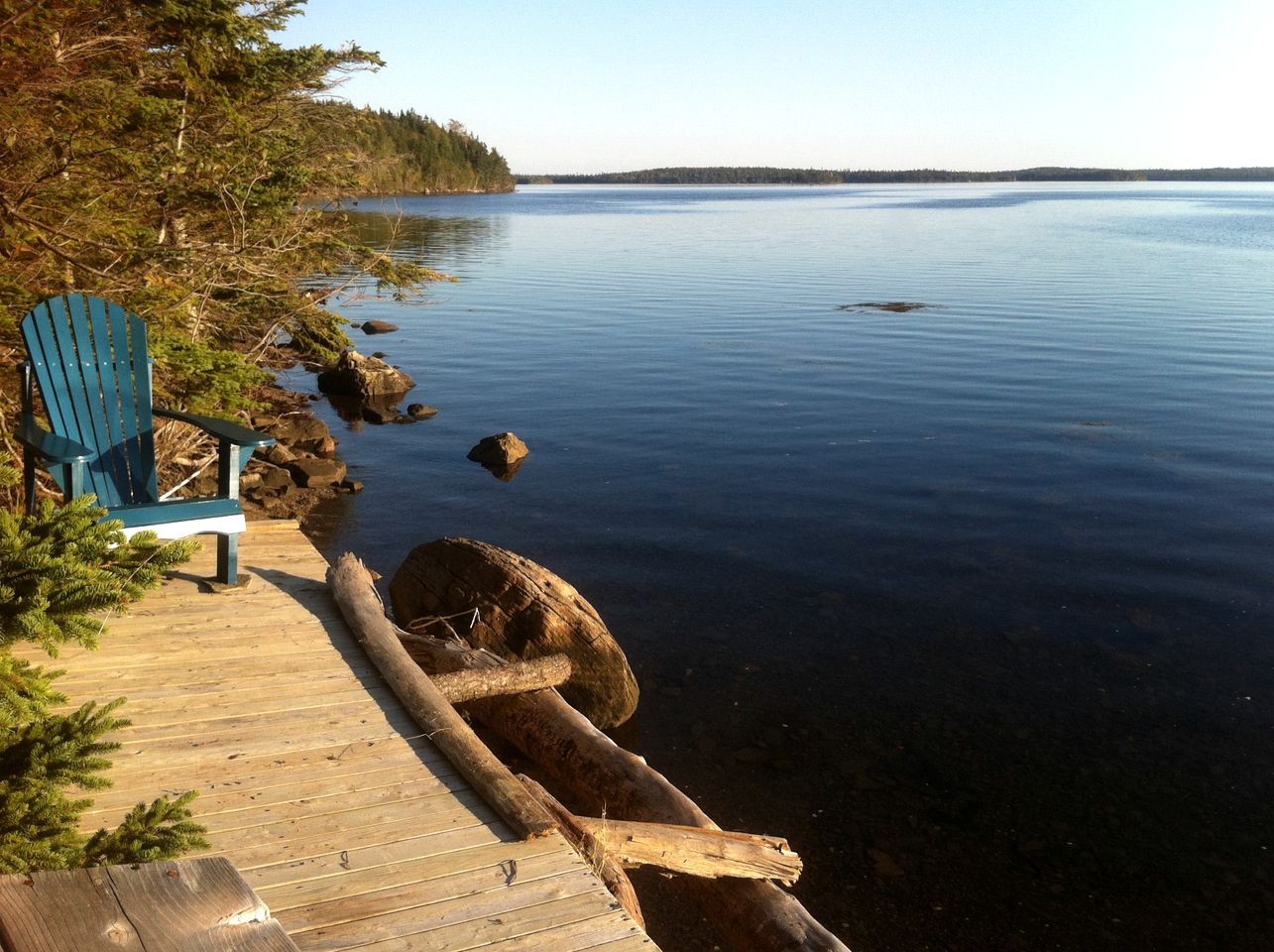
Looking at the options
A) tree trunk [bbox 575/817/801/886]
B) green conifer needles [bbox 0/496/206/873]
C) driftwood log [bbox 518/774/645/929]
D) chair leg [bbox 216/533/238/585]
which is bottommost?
tree trunk [bbox 575/817/801/886]

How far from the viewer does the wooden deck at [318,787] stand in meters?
2.79

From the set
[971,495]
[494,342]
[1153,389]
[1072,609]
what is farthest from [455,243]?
[1072,609]

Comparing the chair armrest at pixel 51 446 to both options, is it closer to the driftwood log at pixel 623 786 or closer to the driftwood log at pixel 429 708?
the driftwood log at pixel 429 708

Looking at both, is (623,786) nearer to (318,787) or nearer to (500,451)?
(318,787)

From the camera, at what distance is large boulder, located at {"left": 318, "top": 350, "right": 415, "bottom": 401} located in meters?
15.6

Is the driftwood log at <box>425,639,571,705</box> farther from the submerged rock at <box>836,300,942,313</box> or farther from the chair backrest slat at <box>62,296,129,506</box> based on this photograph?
the submerged rock at <box>836,300,942,313</box>

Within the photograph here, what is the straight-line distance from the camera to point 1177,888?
4734 mm

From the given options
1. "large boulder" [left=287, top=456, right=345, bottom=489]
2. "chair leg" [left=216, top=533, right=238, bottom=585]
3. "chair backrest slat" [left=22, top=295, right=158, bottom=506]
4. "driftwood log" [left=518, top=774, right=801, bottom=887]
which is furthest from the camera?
"large boulder" [left=287, top=456, right=345, bottom=489]

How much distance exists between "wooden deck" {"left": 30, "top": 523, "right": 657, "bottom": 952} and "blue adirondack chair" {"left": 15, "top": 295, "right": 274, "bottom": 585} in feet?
1.98

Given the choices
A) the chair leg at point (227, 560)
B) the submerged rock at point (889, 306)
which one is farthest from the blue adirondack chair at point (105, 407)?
the submerged rock at point (889, 306)

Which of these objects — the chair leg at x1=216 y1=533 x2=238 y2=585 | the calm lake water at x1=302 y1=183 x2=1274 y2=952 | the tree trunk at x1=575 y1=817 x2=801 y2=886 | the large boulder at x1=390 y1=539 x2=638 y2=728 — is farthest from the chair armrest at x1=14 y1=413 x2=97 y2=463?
the calm lake water at x1=302 y1=183 x2=1274 y2=952

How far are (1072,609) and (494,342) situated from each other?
1445 centimetres

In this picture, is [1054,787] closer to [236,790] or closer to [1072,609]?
[1072,609]

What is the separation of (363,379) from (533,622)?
1069cm
